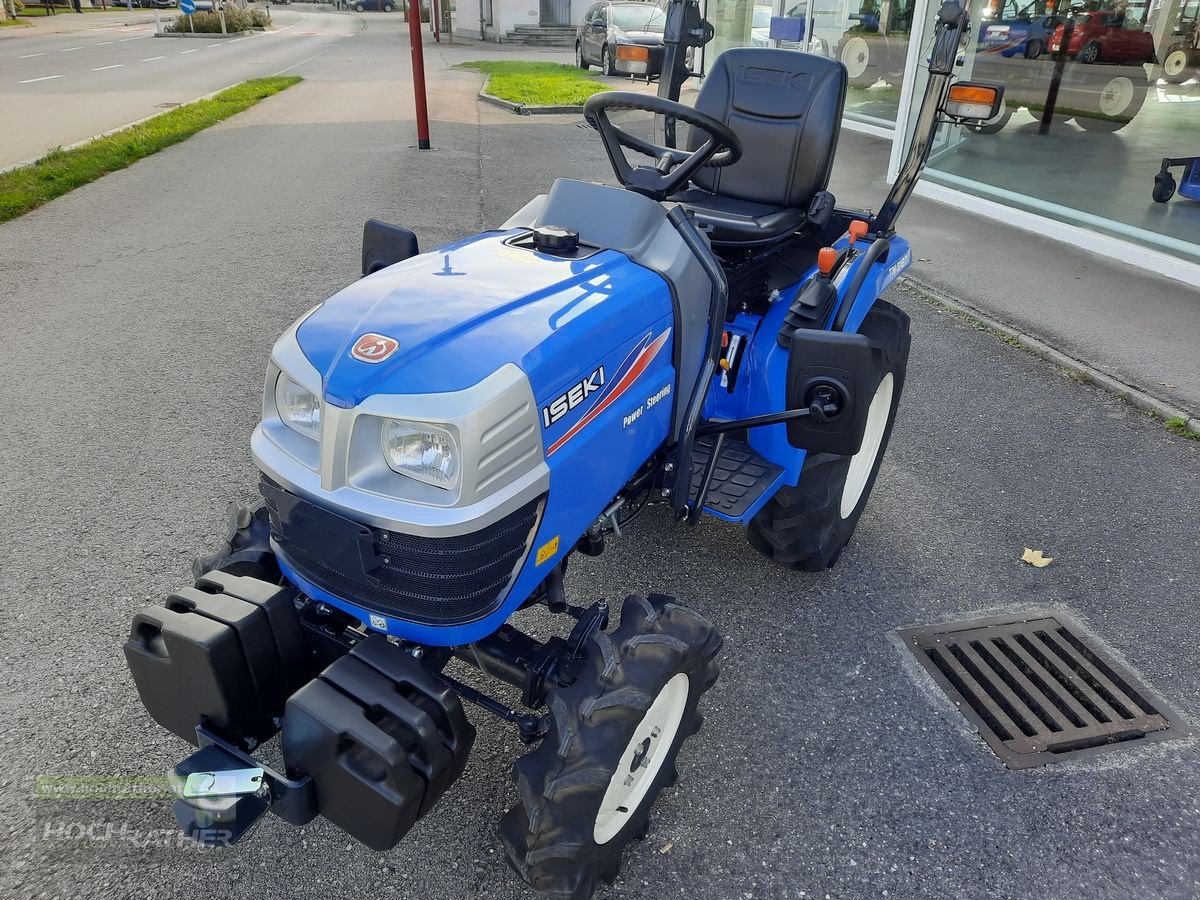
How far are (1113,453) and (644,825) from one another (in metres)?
3.18

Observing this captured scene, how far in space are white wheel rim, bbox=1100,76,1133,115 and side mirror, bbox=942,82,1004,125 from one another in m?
7.65

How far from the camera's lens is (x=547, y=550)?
189 centimetres

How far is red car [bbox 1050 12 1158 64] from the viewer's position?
27.5 feet

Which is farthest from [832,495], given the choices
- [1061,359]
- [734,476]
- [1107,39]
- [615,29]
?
[615,29]

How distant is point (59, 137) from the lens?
34.9ft

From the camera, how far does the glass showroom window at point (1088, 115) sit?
25.2ft

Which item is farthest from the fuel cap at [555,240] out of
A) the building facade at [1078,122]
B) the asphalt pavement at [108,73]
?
the asphalt pavement at [108,73]

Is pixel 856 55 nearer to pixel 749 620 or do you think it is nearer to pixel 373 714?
pixel 749 620

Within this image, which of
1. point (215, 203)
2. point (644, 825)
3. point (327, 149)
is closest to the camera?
point (644, 825)

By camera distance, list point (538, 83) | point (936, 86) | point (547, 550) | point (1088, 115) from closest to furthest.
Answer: point (547, 550), point (936, 86), point (1088, 115), point (538, 83)

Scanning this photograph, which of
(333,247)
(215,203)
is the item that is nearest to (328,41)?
(215,203)

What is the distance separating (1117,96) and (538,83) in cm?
1036

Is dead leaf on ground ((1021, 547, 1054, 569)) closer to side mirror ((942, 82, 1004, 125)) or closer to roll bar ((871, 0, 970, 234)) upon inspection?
roll bar ((871, 0, 970, 234))

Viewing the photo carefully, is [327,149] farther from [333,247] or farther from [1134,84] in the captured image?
[1134,84]
